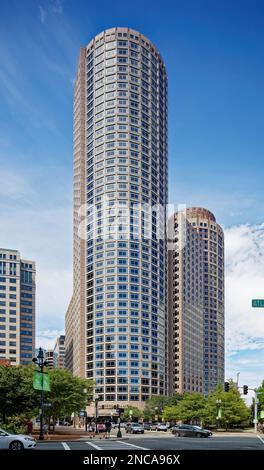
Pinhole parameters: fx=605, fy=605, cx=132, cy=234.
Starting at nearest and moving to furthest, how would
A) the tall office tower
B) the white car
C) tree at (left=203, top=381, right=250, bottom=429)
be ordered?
the white car < tree at (left=203, top=381, right=250, bottom=429) < the tall office tower

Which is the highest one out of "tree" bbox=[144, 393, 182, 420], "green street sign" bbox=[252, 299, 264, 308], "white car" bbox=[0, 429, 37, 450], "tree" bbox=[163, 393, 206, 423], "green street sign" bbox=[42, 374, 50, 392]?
"green street sign" bbox=[252, 299, 264, 308]

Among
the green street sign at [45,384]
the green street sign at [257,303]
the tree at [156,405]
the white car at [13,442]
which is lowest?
the tree at [156,405]

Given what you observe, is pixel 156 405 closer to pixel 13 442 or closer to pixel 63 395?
pixel 63 395

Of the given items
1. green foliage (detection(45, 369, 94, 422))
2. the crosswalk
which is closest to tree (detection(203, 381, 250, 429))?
green foliage (detection(45, 369, 94, 422))

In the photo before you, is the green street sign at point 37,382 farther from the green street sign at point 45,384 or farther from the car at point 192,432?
the car at point 192,432

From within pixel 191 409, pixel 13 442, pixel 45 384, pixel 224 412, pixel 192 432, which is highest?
pixel 45 384

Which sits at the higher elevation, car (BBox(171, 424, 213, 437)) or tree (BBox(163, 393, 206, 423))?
car (BBox(171, 424, 213, 437))

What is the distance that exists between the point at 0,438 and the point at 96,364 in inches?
6241

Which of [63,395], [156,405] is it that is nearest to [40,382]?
[63,395]

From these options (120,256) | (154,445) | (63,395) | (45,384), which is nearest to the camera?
(154,445)

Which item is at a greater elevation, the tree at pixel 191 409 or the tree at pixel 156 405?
the tree at pixel 191 409

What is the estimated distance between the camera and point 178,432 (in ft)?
221

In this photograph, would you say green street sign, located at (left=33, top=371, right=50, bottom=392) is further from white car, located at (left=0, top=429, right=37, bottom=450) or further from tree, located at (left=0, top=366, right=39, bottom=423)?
tree, located at (left=0, top=366, right=39, bottom=423)

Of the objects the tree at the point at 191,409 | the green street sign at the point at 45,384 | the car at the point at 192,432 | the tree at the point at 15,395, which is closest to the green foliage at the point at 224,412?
the tree at the point at 191,409
